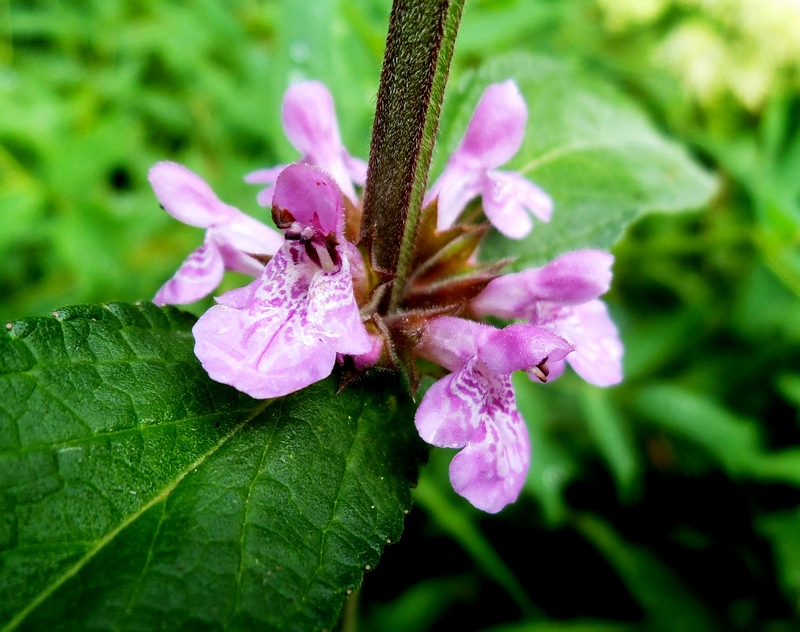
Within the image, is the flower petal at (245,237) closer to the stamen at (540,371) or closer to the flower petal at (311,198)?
the flower petal at (311,198)

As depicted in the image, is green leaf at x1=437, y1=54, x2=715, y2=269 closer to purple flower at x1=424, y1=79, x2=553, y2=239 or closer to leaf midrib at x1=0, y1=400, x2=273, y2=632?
purple flower at x1=424, y1=79, x2=553, y2=239

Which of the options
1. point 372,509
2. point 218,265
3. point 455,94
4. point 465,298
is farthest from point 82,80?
point 372,509

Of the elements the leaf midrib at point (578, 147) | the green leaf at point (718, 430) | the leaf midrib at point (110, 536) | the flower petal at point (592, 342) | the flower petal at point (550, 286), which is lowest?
the green leaf at point (718, 430)

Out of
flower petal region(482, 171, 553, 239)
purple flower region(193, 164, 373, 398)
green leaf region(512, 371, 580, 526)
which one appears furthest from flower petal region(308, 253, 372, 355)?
→ green leaf region(512, 371, 580, 526)

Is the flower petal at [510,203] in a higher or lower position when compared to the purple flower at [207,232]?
lower

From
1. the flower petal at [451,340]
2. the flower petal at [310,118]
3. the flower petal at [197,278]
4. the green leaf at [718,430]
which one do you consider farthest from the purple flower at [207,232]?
the green leaf at [718,430]

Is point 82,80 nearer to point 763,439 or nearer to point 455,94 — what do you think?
point 455,94

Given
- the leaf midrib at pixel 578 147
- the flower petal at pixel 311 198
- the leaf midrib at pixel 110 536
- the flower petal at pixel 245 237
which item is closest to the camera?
the leaf midrib at pixel 110 536
